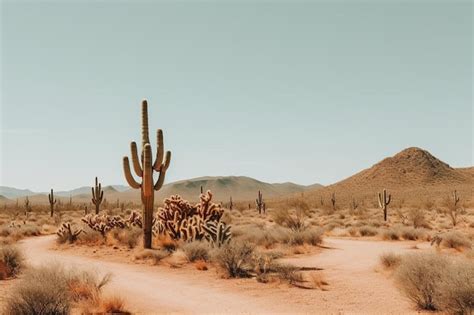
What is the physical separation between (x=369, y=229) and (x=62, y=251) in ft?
56.9

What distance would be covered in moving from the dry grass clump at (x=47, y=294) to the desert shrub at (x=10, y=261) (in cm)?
390

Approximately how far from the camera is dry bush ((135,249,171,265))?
15503mm

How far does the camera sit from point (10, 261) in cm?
1295

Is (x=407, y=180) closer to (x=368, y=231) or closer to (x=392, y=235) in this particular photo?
(x=368, y=231)

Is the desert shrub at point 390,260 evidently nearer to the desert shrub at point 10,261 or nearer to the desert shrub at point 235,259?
the desert shrub at point 235,259

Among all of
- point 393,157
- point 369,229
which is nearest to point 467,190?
point 393,157

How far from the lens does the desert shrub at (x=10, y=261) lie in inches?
490

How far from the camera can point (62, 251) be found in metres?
19.8

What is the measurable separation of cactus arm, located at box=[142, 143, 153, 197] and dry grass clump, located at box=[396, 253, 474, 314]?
10.8 m

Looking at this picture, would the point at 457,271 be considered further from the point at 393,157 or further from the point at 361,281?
the point at 393,157

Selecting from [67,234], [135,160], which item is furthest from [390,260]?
[67,234]

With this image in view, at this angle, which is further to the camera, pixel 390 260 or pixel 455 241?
pixel 455 241

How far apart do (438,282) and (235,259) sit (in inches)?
224

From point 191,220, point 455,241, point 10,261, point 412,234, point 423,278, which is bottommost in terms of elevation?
point 412,234
